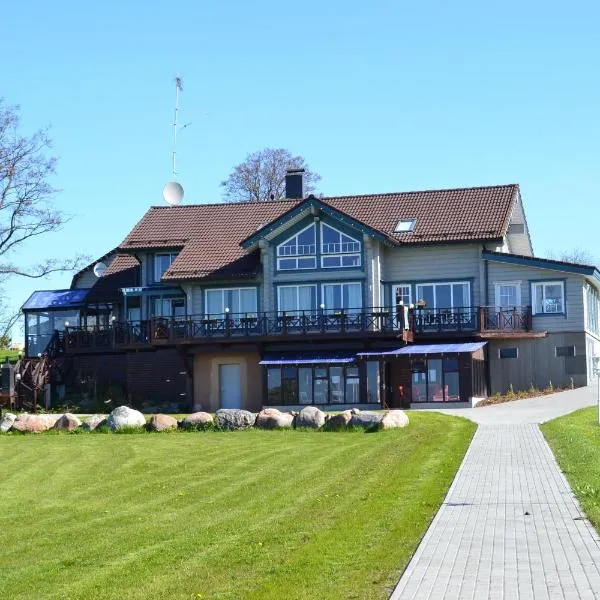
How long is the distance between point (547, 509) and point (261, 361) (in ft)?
101

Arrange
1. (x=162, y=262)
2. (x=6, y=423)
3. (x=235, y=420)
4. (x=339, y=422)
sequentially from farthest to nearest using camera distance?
1. (x=162, y=262)
2. (x=6, y=423)
3. (x=235, y=420)
4. (x=339, y=422)

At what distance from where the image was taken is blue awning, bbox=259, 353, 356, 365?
145ft

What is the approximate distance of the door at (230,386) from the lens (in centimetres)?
4762

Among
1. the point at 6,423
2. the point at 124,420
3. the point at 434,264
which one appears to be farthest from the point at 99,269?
the point at 124,420

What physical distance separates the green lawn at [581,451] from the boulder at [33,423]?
14.9 meters

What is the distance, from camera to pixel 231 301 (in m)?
48.8

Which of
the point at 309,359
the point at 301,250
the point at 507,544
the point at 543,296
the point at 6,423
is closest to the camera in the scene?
the point at 507,544

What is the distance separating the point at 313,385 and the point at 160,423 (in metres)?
11.1

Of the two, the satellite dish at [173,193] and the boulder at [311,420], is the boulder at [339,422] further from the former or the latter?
the satellite dish at [173,193]

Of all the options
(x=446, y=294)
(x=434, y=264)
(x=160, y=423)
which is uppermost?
(x=434, y=264)

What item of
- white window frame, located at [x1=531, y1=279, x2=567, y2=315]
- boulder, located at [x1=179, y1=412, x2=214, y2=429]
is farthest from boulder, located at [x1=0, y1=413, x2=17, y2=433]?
white window frame, located at [x1=531, y1=279, x2=567, y2=315]

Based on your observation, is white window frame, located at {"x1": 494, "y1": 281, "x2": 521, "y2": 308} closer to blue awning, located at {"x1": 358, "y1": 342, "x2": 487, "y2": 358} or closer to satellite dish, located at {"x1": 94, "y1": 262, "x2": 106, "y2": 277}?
blue awning, located at {"x1": 358, "y1": 342, "x2": 487, "y2": 358}

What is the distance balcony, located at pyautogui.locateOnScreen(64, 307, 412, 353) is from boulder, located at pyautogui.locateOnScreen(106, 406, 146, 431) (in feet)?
37.6

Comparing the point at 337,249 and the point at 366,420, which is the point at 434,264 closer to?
the point at 337,249
